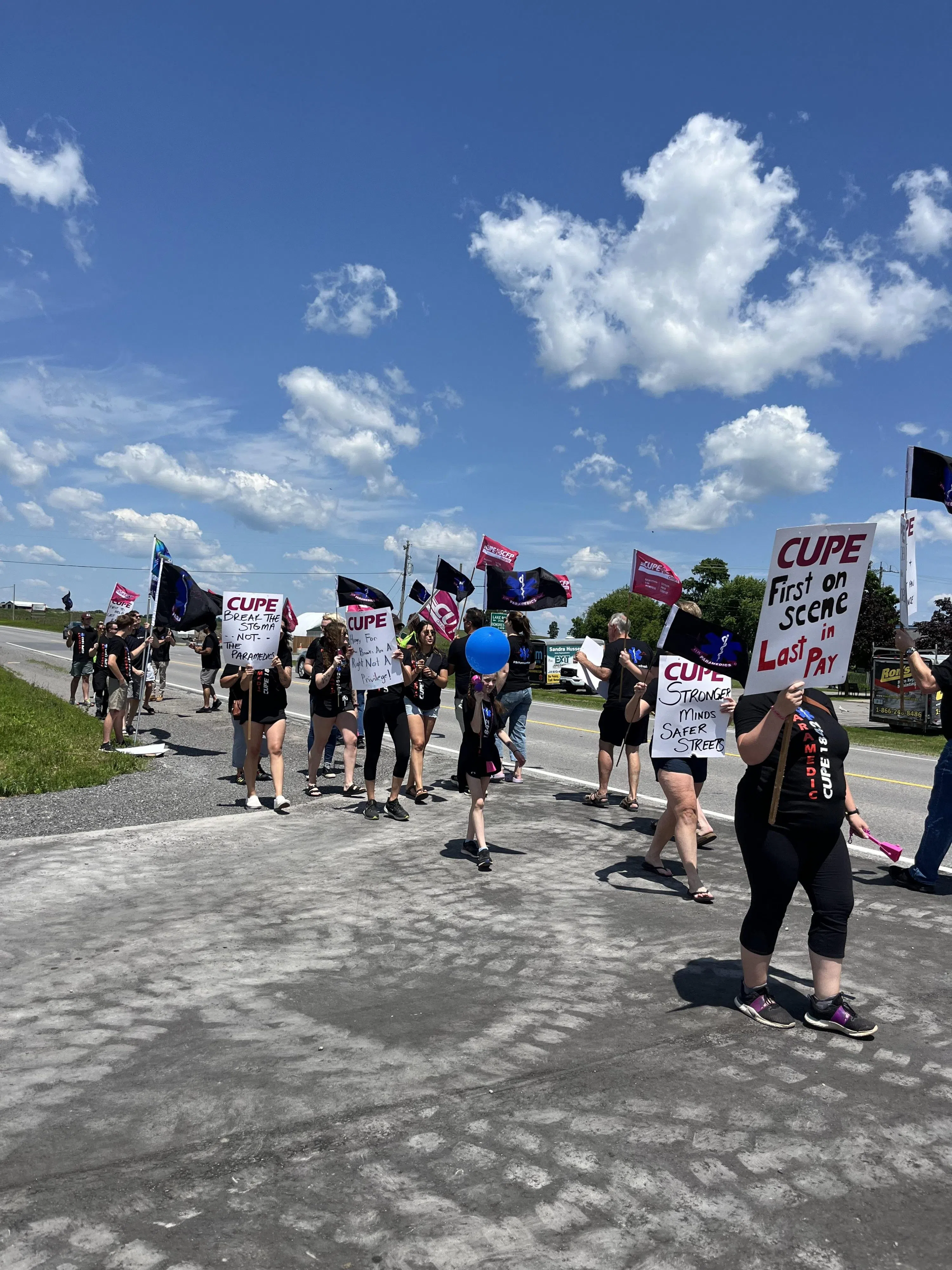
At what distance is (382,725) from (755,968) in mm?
5223

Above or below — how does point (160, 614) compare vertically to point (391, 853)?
above

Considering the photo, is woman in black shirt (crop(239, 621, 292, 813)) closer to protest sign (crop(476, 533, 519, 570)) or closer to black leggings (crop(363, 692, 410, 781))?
black leggings (crop(363, 692, 410, 781))

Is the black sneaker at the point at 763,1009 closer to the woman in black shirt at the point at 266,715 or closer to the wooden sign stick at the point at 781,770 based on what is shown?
the wooden sign stick at the point at 781,770

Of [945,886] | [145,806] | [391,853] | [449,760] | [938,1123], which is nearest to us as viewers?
[938,1123]

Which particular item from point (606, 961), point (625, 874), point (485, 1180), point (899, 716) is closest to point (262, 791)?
point (625, 874)

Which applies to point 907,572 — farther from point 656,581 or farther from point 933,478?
point 656,581

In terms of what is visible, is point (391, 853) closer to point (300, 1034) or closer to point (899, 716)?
point (300, 1034)

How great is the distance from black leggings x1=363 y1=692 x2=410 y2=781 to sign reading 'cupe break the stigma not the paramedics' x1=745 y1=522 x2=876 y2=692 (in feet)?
17.0

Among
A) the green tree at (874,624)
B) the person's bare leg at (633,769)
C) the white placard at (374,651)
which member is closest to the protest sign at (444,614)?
the white placard at (374,651)

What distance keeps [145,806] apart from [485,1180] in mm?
7384

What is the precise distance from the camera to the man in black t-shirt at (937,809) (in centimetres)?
635

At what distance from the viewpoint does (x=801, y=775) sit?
13.6 ft

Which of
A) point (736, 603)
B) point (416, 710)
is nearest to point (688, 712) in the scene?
point (416, 710)

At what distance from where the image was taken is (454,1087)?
3.61 metres
